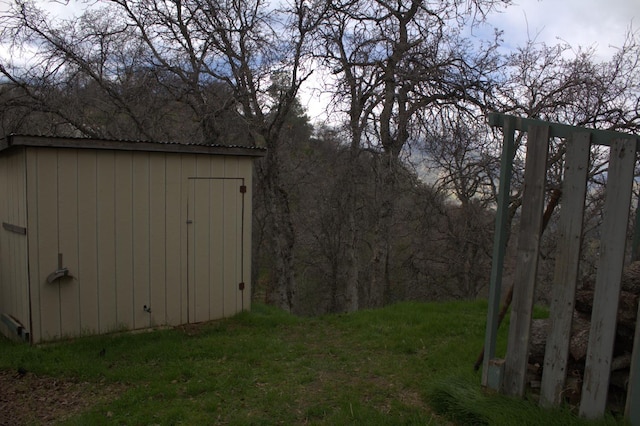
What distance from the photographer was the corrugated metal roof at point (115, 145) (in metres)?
5.15

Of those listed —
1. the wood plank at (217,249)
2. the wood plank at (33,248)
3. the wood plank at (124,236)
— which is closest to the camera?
the wood plank at (33,248)

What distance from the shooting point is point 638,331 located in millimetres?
Answer: 2773

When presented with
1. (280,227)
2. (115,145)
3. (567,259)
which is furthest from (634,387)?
(280,227)

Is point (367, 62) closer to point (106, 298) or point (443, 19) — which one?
point (443, 19)

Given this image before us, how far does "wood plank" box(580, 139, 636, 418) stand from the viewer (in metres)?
2.85

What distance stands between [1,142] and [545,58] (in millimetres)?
9189

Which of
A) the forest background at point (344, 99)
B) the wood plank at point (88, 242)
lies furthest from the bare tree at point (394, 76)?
the wood plank at point (88, 242)

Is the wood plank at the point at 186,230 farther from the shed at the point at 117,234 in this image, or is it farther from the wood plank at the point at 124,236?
the wood plank at the point at 124,236

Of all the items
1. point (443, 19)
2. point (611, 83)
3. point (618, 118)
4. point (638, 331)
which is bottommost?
point (638, 331)

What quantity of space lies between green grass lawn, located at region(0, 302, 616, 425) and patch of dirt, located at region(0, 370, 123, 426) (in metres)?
0.07

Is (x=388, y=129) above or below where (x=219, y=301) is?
above

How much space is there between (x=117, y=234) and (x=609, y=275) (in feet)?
16.1

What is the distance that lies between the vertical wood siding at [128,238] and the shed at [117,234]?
1 centimetres

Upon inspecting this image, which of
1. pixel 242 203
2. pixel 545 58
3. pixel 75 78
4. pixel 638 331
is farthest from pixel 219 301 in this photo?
pixel 545 58
